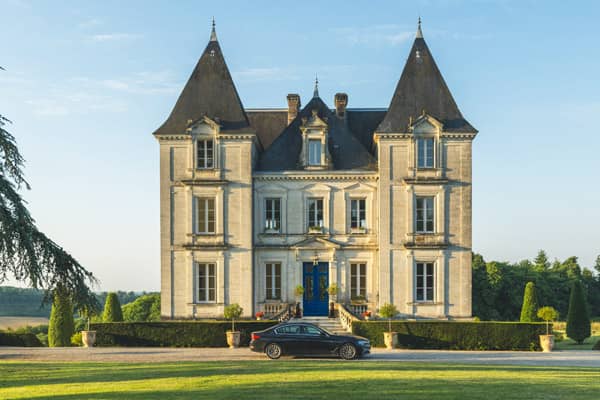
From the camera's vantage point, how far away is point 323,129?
39594 millimetres

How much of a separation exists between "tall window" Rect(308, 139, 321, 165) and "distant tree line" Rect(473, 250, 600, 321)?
29773mm

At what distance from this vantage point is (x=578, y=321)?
4291 cm

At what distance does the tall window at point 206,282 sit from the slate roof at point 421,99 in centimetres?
1102

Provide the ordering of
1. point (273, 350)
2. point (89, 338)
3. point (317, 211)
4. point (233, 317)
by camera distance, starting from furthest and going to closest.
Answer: point (317, 211)
point (233, 317)
point (89, 338)
point (273, 350)

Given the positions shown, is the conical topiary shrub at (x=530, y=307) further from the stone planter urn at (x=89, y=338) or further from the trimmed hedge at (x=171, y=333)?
the stone planter urn at (x=89, y=338)

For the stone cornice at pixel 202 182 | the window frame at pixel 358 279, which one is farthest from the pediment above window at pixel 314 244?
the stone cornice at pixel 202 182

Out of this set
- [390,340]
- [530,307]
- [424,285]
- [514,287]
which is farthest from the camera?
[514,287]

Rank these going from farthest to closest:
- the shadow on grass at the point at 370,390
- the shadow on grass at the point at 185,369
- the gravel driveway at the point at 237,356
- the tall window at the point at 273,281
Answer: the tall window at the point at 273,281
the gravel driveway at the point at 237,356
the shadow on grass at the point at 185,369
the shadow on grass at the point at 370,390

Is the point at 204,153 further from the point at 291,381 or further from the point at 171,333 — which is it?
the point at 291,381

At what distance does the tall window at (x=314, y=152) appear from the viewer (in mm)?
39688

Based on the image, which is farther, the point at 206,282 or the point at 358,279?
the point at 358,279

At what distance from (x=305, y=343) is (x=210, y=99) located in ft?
57.6

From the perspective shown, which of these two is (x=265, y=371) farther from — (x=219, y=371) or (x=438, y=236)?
(x=438, y=236)

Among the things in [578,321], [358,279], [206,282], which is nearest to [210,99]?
[206,282]
